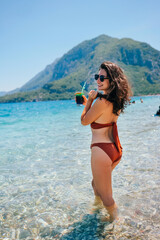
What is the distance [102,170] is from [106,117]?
0.84 m

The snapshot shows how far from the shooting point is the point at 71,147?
34.0 ft

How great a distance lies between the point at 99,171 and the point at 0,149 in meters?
8.99

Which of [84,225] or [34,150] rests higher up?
[84,225]

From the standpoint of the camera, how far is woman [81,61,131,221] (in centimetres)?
316

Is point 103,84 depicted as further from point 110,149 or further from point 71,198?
point 71,198

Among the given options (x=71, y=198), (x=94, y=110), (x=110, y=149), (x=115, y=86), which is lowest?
(x=71, y=198)

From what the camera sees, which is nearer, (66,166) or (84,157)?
(66,166)

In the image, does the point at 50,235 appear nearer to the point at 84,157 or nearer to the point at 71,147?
the point at 84,157

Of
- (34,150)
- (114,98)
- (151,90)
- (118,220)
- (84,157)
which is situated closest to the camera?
(114,98)

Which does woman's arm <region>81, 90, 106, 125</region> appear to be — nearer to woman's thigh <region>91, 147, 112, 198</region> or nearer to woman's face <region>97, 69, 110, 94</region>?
woman's face <region>97, 69, 110, 94</region>

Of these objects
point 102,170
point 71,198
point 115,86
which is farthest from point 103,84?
point 71,198

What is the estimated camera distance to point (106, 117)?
3.27m

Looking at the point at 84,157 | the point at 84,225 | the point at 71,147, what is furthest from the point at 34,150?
the point at 84,225

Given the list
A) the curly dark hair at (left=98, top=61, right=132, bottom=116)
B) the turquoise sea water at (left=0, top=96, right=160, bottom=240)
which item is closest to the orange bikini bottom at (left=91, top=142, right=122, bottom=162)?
the curly dark hair at (left=98, top=61, right=132, bottom=116)
